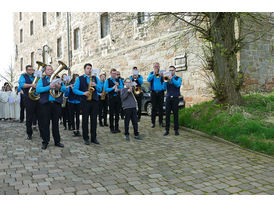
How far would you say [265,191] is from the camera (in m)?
4.11

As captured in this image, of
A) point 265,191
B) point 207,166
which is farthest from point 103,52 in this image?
point 265,191

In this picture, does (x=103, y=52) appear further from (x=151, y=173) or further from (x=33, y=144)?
(x=151, y=173)

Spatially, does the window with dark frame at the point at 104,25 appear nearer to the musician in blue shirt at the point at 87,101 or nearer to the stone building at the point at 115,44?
the stone building at the point at 115,44

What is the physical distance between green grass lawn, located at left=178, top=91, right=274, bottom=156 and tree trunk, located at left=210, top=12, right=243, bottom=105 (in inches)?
16.7

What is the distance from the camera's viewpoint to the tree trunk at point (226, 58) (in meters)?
8.70

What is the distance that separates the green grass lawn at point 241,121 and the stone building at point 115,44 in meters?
1.34

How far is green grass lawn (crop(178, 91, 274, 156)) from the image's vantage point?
6578mm

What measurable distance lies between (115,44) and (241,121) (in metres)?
12.9

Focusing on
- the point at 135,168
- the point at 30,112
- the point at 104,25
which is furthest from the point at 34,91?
the point at 104,25

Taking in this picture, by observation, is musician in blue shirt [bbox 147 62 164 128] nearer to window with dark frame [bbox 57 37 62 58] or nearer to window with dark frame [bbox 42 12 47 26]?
window with dark frame [bbox 57 37 62 58]

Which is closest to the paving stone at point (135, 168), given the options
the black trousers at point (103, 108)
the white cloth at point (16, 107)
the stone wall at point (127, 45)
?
the black trousers at point (103, 108)

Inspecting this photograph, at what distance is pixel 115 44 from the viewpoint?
18938 mm

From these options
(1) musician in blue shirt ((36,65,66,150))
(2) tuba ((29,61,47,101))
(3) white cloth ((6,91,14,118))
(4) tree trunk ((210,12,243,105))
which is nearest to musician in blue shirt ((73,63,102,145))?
Result: (1) musician in blue shirt ((36,65,66,150))

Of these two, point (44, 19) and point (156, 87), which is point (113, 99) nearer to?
point (156, 87)
